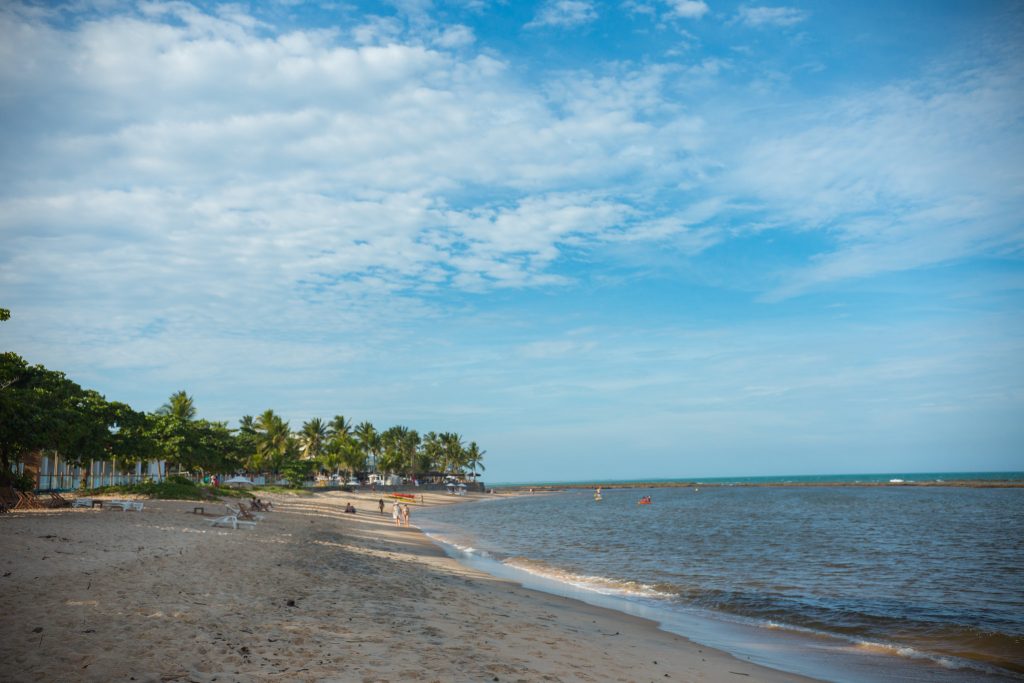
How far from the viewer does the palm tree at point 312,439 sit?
113 metres

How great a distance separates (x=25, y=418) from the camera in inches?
858

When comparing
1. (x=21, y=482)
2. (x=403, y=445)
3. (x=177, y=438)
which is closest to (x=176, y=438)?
(x=177, y=438)

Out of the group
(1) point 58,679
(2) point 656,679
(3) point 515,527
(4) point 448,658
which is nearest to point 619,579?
(2) point 656,679

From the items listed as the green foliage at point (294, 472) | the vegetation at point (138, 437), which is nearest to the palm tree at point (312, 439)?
the vegetation at point (138, 437)

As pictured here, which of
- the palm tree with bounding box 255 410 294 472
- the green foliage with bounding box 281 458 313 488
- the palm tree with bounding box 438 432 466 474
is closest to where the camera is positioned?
the green foliage with bounding box 281 458 313 488

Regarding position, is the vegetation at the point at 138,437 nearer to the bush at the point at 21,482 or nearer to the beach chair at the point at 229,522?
the bush at the point at 21,482

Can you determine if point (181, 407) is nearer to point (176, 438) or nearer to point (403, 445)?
point (176, 438)

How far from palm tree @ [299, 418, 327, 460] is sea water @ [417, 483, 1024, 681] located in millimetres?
80183

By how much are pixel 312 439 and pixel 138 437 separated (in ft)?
257

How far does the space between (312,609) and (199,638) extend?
2.73m

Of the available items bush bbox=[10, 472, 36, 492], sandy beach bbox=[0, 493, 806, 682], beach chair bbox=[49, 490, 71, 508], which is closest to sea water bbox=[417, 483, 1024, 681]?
sandy beach bbox=[0, 493, 806, 682]

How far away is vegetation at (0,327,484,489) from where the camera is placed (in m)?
22.8

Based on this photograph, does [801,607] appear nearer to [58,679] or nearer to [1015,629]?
[1015,629]

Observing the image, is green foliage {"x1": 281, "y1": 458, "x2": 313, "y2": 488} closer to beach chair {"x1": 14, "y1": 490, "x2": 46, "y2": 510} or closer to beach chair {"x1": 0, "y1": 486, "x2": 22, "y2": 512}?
beach chair {"x1": 14, "y1": 490, "x2": 46, "y2": 510}
